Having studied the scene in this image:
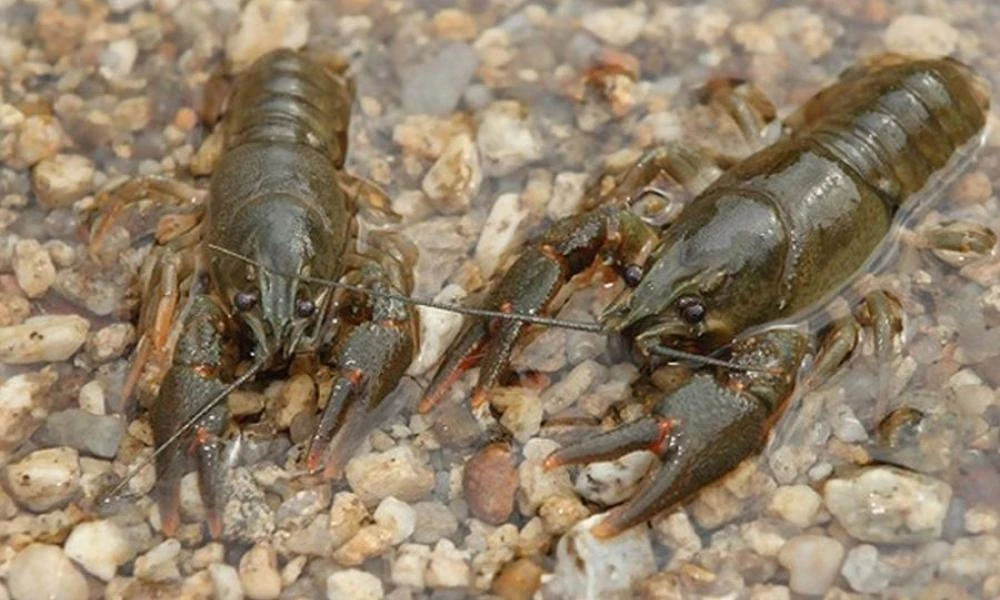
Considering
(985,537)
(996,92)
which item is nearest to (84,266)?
(985,537)

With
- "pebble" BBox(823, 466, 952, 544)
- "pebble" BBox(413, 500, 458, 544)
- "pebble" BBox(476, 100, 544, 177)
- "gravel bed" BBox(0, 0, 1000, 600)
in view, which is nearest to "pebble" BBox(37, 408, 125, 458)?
"gravel bed" BBox(0, 0, 1000, 600)

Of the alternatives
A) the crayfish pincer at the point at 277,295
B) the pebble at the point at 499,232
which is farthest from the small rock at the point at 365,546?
the pebble at the point at 499,232

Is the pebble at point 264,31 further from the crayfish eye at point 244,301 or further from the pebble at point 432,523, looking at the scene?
the pebble at point 432,523

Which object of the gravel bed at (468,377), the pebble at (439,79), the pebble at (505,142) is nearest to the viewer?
the gravel bed at (468,377)

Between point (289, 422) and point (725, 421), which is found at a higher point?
point (725, 421)

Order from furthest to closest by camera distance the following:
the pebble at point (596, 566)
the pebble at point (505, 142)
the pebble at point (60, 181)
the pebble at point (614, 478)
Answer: the pebble at point (505, 142) < the pebble at point (60, 181) < the pebble at point (614, 478) < the pebble at point (596, 566)

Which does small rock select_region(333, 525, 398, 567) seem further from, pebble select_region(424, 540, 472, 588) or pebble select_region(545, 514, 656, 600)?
pebble select_region(545, 514, 656, 600)

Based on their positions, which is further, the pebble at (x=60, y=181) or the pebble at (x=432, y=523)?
the pebble at (x=60, y=181)

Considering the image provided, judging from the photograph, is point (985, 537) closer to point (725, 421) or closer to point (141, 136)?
point (725, 421)
